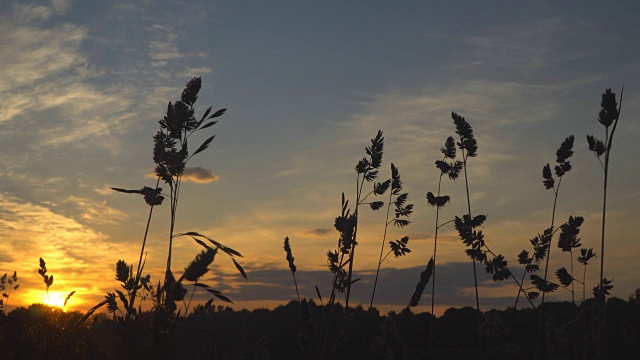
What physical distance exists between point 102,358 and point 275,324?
5906mm

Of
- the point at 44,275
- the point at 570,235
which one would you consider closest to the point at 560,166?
the point at 570,235

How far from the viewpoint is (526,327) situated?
27.5 feet

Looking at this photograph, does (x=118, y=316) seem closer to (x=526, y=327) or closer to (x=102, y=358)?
(x=102, y=358)

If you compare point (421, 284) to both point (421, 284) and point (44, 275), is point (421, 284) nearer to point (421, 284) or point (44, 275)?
point (421, 284)

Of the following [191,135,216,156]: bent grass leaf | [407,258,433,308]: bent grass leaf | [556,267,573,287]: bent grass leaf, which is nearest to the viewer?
[191,135,216,156]: bent grass leaf

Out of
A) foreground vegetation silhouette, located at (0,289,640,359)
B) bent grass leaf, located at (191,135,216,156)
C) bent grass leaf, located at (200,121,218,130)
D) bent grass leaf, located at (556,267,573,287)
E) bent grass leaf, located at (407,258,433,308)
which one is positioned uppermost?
bent grass leaf, located at (200,121,218,130)

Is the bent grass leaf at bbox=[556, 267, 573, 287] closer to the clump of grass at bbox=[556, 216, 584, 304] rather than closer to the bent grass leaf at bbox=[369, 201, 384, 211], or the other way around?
the clump of grass at bbox=[556, 216, 584, 304]

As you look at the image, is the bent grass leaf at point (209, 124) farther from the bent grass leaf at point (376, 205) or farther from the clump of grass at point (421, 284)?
the bent grass leaf at point (376, 205)

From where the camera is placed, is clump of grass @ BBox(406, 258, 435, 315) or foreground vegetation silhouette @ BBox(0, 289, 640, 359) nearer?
foreground vegetation silhouette @ BBox(0, 289, 640, 359)

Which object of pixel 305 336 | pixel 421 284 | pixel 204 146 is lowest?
pixel 305 336

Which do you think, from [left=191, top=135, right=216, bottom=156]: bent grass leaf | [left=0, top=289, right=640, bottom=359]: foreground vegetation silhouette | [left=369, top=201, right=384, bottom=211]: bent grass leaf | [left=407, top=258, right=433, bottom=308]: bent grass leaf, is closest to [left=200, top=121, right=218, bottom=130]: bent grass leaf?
[left=191, top=135, right=216, bottom=156]: bent grass leaf

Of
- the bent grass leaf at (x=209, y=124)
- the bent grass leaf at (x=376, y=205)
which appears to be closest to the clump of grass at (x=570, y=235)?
the bent grass leaf at (x=376, y=205)

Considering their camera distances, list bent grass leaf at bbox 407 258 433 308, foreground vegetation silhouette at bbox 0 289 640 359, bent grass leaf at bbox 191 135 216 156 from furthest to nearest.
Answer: bent grass leaf at bbox 407 258 433 308 < bent grass leaf at bbox 191 135 216 156 < foreground vegetation silhouette at bbox 0 289 640 359

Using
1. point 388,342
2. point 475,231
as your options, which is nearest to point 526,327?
point 475,231
